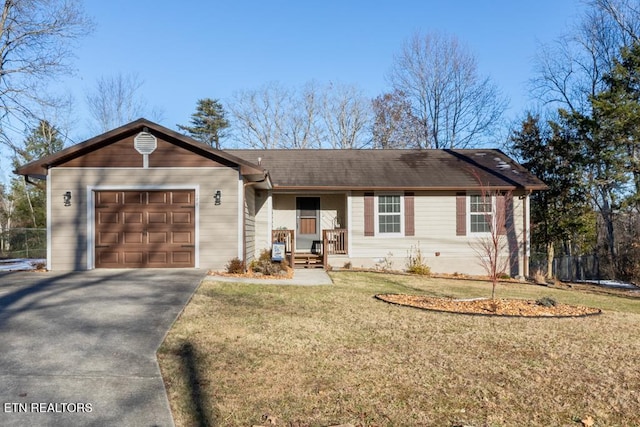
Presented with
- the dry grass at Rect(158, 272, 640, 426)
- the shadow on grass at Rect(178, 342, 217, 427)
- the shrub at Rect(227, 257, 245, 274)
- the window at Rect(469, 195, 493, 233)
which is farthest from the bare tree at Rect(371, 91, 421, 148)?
the shadow on grass at Rect(178, 342, 217, 427)

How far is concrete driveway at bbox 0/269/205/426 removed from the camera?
3656 mm

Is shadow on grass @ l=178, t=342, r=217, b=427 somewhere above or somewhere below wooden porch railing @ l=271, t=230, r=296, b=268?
below

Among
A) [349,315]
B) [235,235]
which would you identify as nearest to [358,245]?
[235,235]

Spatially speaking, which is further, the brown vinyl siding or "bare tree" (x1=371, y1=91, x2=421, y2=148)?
"bare tree" (x1=371, y1=91, x2=421, y2=148)

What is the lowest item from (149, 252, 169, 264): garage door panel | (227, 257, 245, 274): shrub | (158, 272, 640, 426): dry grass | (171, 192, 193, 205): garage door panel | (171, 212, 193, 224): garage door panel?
(158, 272, 640, 426): dry grass

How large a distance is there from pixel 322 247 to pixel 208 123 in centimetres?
2623

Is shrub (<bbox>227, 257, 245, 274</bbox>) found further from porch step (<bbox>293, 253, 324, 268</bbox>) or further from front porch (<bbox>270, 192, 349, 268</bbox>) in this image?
front porch (<bbox>270, 192, 349, 268</bbox>)

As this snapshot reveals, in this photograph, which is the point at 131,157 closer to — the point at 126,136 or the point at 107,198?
the point at 126,136

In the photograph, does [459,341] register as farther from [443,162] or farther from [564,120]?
[564,120]

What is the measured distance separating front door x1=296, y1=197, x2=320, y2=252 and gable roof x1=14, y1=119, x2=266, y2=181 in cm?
426

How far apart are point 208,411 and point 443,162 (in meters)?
14.4

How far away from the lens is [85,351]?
4973mm

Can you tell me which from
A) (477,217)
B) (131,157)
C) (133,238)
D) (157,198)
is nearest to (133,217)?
(133,238)

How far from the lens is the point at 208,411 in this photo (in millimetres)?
3680
